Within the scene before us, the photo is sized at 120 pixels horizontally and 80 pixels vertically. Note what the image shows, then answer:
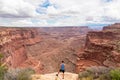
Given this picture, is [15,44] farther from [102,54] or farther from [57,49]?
[102,54]

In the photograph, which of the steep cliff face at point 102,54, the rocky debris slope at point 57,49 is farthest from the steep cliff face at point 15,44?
the steep cliff face at point 102,54

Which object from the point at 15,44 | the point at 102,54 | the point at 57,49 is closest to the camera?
the point at 102,54

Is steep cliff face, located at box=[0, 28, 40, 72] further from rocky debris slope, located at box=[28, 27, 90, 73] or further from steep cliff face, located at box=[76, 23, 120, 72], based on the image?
steep cliff face, located at box=[76, 23, 120, 72]

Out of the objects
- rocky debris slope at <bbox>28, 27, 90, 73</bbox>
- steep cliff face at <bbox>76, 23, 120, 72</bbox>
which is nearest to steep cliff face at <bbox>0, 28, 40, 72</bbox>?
rocky debris slope at <bbox>28, 27, 90, 73</bbox>

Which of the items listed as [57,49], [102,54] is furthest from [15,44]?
[102,54]

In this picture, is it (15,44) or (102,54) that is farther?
(15,44)

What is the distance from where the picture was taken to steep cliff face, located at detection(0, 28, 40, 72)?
44438mm

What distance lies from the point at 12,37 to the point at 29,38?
72.7 feet

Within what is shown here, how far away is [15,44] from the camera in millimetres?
57688

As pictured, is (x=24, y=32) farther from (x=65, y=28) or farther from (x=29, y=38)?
(x=65, y=28)

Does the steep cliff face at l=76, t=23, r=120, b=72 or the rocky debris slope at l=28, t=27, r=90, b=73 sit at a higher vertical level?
the steep cliff face at l=76, t=23, r=120, b=72

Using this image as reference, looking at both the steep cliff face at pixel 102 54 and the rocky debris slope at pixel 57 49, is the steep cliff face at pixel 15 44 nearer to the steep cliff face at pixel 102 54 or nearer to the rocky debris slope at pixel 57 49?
the rocky debris slope at pixel 57 49

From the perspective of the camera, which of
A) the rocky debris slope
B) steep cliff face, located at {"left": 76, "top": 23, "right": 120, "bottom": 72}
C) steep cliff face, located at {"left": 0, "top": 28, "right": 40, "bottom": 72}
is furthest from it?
the rocky debris slope

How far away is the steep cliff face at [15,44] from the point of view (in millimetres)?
44438
